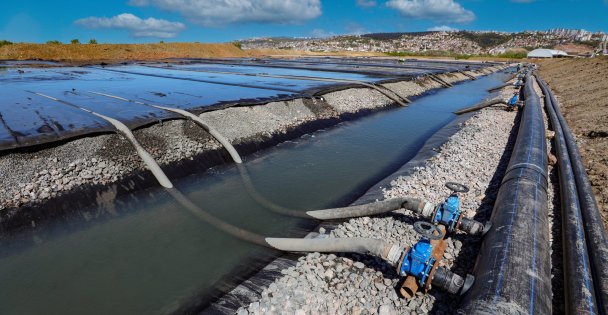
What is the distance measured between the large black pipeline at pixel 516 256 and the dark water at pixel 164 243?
3880 mm

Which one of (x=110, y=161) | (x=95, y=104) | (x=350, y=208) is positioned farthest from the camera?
(x=95, y=104)

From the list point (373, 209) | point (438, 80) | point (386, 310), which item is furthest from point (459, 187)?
point (438, 80)

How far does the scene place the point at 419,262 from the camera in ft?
14.8

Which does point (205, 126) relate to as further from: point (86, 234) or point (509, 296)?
point (509, 296)

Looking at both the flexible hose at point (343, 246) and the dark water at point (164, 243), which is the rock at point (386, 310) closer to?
the flexible hose at point (343, 246)

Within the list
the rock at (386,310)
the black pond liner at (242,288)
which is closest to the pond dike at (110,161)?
the black pond liner at (242,288)

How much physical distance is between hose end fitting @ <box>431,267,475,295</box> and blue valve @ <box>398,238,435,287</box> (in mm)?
138

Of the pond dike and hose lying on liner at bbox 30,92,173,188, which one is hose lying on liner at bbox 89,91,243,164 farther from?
hose lying on liner at bbox 30,92,173,188

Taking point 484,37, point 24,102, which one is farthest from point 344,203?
point 484,37

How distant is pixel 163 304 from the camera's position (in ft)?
16.7

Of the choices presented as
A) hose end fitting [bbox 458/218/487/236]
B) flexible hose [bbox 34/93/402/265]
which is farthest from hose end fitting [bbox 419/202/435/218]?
flexible hose [bbox 34/93/402/265]

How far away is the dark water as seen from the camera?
17.2 feet

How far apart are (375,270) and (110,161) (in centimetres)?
827

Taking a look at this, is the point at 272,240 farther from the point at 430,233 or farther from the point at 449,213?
the point at 449,213
